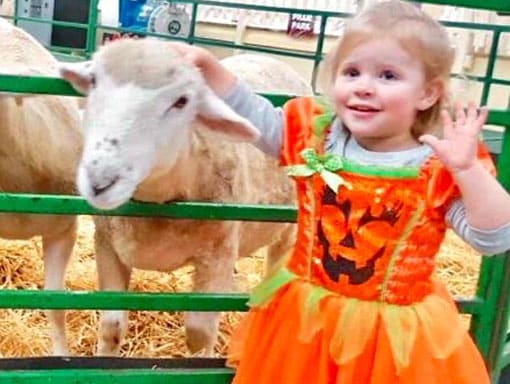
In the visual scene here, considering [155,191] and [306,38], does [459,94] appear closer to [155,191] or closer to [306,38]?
[155,191]

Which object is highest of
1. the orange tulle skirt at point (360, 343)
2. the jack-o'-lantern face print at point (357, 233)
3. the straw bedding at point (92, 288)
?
the jack-o'-lantern face print at point (357, 233)

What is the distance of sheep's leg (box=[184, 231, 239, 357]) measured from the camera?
2.46 meters

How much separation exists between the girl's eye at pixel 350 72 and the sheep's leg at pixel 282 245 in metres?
1.64

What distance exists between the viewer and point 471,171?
151cm

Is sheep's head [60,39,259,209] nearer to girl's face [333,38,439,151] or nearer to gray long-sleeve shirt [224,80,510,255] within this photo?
gray long-sleeve shirt [224,80,510,255]

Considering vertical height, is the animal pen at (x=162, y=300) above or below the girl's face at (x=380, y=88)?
below

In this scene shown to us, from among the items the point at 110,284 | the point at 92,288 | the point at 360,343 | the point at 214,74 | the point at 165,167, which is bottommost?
the point at 92,288

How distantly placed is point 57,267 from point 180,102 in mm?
1303

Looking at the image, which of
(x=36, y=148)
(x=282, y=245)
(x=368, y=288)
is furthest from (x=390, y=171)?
(x=282, y=245)

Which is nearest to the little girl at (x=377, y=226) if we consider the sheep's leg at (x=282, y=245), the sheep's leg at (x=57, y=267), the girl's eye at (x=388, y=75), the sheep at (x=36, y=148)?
the girl's eye at (x=388, y=75)

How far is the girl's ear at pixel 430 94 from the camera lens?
64.7 inches

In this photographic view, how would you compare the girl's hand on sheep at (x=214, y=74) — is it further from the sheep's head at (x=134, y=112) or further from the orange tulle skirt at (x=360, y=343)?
the orange tulle skirt at (x=360, y=343)

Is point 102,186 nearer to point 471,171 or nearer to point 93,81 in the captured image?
point 93,81

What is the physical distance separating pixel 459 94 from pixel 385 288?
44cm
